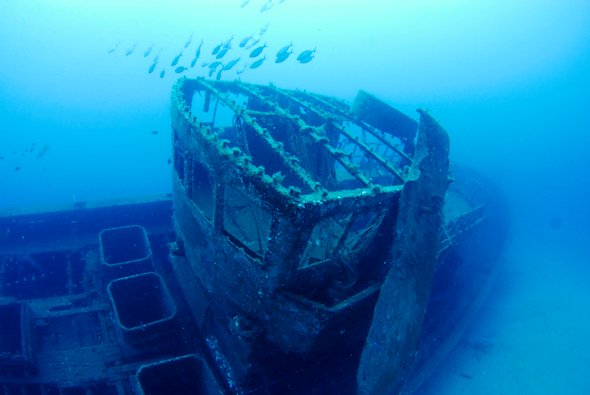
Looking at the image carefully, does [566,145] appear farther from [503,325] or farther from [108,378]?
[108,378]

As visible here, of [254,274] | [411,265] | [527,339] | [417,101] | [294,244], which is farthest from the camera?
[417,101]

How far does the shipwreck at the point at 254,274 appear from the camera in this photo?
10.2ft

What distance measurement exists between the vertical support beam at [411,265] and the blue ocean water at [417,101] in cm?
118

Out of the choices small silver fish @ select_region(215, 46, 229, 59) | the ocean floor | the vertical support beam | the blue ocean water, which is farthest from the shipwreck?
small silver fish @ select_region(215, 46, 229, 59)

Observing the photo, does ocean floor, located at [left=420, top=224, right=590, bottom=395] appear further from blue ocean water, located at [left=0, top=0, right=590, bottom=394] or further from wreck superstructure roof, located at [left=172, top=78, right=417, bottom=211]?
wreck superstructure roof, located at [left=172, top=78, right=417, bottom=211]

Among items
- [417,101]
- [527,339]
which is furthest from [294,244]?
[417,101]

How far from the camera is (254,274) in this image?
12.3ft

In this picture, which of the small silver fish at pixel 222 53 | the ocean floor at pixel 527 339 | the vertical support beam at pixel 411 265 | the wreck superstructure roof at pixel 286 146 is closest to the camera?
the vertical support beam at pixel 411 265

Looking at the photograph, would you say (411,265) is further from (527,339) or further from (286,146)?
(527,339)

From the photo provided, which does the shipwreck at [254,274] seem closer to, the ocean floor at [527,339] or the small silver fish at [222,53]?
the ocean floor at [527,339]

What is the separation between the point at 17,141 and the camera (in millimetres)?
47500

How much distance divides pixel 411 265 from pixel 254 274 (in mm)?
1639

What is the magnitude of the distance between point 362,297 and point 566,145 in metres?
72.1


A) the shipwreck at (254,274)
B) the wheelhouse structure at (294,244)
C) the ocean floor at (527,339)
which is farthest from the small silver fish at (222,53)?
the ocean floor at (527,339)
